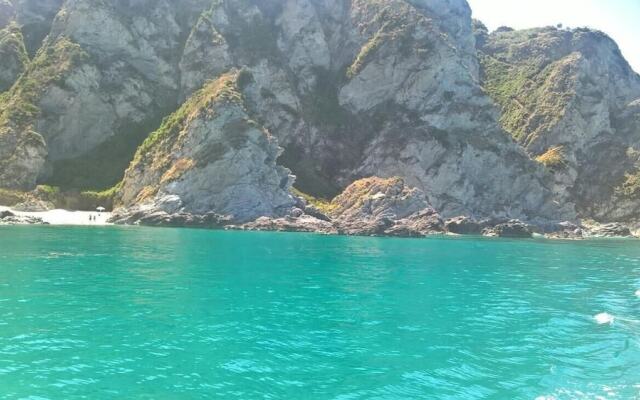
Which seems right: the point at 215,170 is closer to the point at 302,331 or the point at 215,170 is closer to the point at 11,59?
the point at 11,59

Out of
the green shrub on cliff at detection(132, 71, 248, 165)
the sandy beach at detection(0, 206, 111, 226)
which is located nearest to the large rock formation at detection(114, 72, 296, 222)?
the green shrub on cliff at detection(132, 71, 248, 165)

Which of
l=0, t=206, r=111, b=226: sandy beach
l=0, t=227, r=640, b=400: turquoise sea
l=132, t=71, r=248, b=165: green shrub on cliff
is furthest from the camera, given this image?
l=132, t=71, r=248, b=165: green shrub on cliff

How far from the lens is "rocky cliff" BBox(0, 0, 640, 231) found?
13112 centimetres

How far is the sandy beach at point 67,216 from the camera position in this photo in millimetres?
111875

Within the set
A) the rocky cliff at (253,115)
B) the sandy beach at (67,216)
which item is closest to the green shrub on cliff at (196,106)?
the rocky cliff at (253,115)

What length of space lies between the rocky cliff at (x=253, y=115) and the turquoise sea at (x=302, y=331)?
77051 millimetres

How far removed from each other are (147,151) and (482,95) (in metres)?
107

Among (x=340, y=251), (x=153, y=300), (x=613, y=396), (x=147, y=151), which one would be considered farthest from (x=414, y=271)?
(x=147, y=151)

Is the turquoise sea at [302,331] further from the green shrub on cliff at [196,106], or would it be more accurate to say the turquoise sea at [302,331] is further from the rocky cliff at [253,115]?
the green shrub on cliff at [196,106]

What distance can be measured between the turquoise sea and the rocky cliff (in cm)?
7705

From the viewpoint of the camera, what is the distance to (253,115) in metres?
140

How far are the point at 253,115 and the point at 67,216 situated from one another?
168 feet

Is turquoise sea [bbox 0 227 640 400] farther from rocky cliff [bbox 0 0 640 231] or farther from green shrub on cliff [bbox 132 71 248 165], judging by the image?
green shrub on cliff [bbox 132 71 248 165]

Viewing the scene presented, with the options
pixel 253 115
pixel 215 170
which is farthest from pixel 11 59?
pixel 215 170
